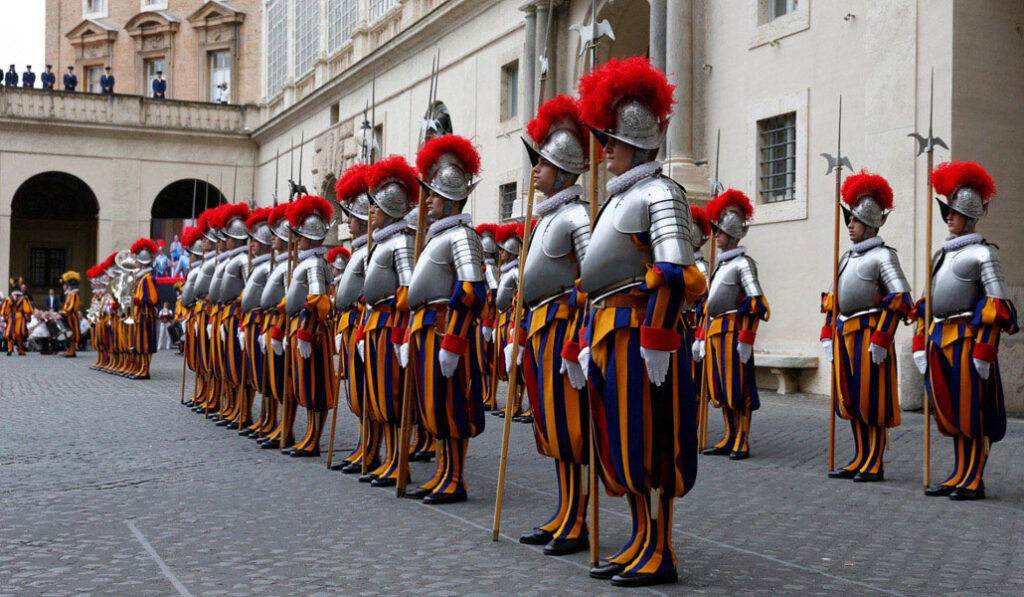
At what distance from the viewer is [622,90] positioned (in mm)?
5082

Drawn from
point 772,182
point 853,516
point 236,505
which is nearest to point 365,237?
point 236,505

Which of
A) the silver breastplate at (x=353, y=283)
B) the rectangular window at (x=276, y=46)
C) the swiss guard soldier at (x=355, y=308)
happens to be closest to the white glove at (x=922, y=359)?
the swiss guard soldier at (x=355, y=308)

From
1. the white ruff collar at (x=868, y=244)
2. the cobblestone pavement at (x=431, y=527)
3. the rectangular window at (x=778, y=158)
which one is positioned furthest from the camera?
the rectangular window at (x=778, y=158)

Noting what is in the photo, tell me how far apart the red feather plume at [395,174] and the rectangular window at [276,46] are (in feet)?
108

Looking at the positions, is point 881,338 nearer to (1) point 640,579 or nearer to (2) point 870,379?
(2) point 870,379

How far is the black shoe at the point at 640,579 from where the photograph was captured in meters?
4.81

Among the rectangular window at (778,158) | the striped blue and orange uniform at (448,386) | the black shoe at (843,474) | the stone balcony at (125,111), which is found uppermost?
the stone balcony at (125,111)

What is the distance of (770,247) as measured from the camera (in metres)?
16.1

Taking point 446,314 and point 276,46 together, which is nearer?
point 446,314

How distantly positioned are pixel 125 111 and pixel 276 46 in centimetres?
574

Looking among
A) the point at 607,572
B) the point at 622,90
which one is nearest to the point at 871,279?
the point at 622,90

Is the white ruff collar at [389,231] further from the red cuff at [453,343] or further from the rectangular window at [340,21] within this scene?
the rectangular window at [340,21]

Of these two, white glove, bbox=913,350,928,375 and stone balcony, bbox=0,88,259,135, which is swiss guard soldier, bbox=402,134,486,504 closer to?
white glove, bbox=913,350,928,375

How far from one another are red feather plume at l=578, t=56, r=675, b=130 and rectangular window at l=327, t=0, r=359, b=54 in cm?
2836
